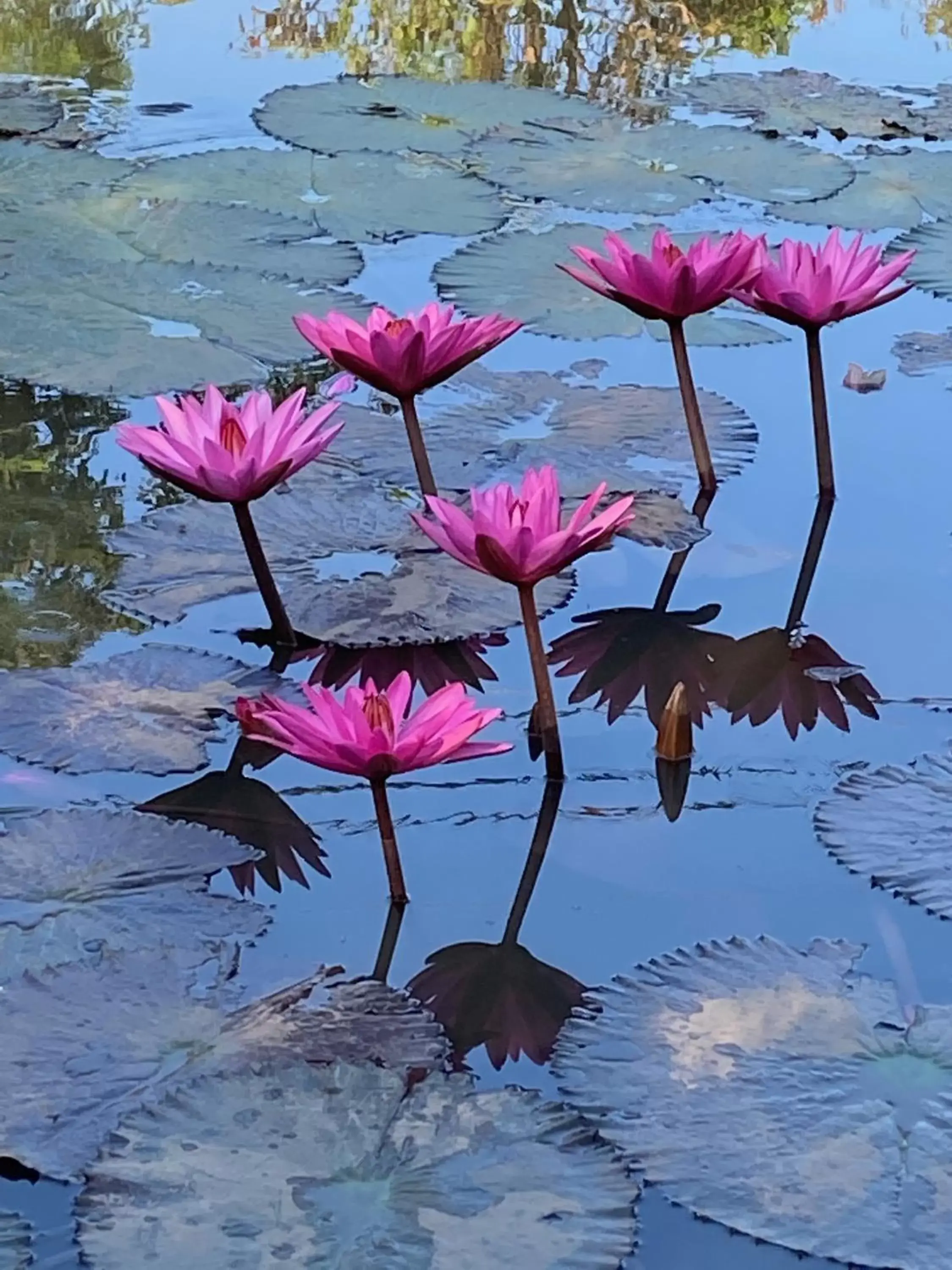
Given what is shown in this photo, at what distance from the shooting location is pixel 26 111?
3570 mm

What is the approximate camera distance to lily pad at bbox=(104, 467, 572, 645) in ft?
5.57

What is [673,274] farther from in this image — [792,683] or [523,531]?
[523,531]

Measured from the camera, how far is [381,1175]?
39.1 inches

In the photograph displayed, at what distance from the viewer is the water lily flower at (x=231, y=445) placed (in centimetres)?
151

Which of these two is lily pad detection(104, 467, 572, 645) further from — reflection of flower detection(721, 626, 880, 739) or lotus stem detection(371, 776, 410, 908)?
lotus stem detection(371, 776, 410, 908)

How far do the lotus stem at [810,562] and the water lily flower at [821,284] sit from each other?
228mm

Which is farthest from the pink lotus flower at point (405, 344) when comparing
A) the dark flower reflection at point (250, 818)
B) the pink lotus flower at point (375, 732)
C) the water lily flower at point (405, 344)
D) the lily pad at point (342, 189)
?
the lily pad at point (342, 189)

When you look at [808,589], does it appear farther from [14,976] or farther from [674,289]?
[14,976]

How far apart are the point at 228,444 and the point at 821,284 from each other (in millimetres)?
799

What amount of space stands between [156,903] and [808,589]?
2.95ft

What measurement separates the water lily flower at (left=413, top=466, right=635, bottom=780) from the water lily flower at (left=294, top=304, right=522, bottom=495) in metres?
0.38

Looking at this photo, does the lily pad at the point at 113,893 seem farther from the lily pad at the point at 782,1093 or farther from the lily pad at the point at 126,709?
the lily pad at the point at 782,1093

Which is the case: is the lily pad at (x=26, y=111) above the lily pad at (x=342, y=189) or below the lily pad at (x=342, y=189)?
above

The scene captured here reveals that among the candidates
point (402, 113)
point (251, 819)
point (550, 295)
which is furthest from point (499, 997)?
point (402, 113)
